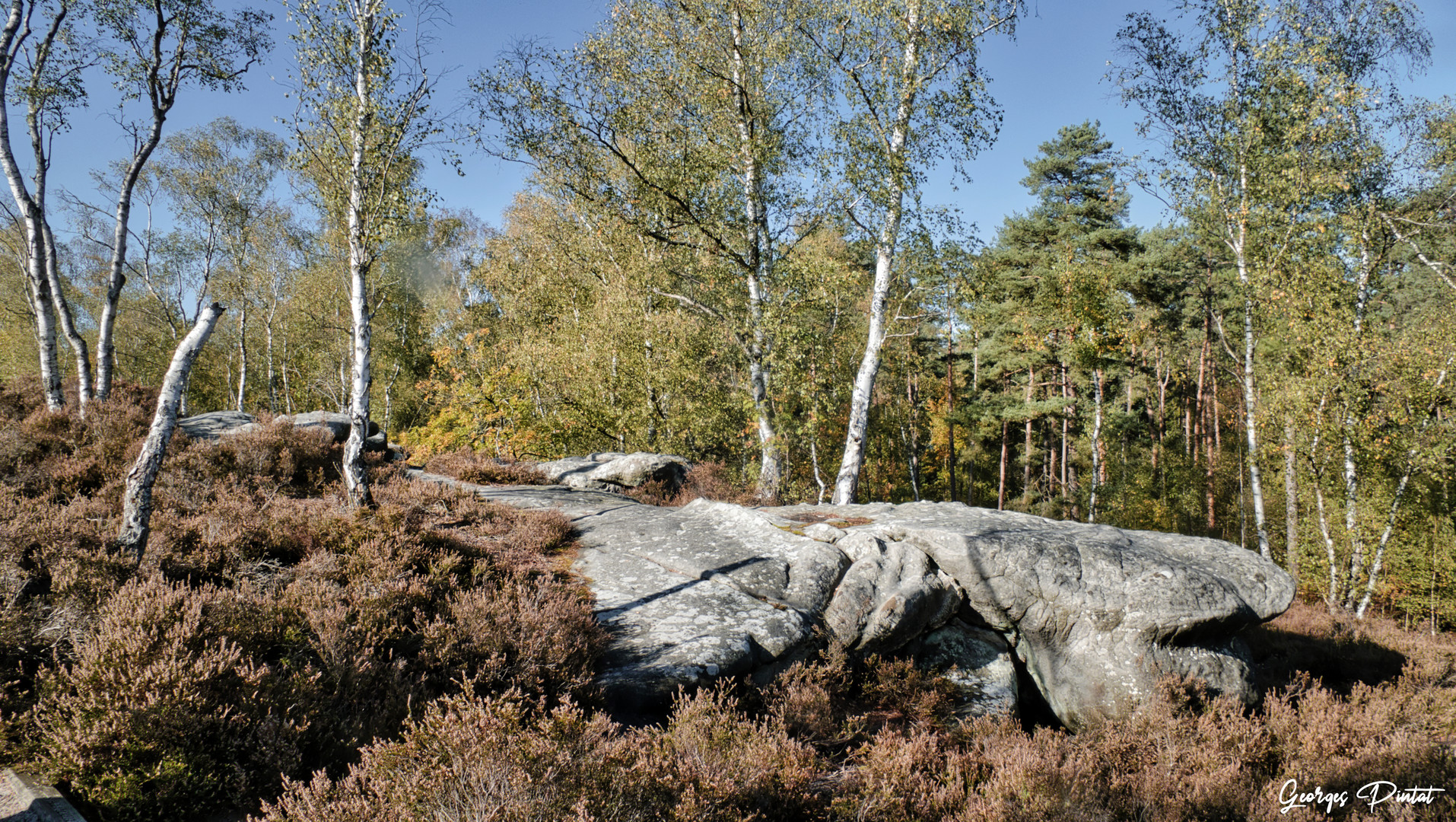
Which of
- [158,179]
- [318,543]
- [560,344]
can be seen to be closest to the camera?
[318,543]

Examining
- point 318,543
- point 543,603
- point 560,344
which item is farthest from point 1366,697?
point 560,344

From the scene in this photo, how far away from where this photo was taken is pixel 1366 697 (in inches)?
323

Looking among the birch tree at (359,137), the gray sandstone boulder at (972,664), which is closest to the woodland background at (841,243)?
the birch tree at (359,137)

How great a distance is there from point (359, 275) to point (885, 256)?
8565 millimetres

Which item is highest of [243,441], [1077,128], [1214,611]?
[1077,128]

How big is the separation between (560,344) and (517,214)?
11.8 m

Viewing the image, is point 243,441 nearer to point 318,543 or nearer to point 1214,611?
point 318,543

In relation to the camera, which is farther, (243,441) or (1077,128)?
(1077,128)

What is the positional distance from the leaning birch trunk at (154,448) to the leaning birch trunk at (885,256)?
29.5 feet

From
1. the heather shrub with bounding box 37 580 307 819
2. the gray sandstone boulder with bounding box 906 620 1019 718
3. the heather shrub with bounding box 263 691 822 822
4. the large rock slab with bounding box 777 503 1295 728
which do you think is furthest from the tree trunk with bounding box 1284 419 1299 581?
the heather shrub with bounding box 37 580 307 819

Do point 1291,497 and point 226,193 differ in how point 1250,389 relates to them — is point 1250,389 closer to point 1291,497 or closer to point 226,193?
point 1291,497

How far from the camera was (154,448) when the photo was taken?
541 centimetres

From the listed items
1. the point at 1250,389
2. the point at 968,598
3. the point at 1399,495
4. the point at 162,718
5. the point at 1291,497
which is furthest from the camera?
the point at 1291,497

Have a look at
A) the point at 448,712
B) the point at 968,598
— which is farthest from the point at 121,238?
the point at 968,598
